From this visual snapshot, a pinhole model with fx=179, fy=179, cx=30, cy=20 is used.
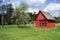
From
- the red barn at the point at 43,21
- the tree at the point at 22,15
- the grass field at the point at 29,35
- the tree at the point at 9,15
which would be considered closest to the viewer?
the grass field at the point at 29,35

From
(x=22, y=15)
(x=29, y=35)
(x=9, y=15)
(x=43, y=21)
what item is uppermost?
(x=22, y=15)

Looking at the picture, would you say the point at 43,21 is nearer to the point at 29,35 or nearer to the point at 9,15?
the point at 29,35

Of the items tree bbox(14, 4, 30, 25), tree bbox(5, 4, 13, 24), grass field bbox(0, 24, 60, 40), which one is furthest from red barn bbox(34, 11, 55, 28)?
tree bbox(5, 4, 13, 24)

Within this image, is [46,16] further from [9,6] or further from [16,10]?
[9,6]

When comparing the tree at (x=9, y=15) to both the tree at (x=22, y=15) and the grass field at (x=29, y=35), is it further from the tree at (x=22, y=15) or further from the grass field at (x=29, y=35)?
the grass field at (x=29, y=35)

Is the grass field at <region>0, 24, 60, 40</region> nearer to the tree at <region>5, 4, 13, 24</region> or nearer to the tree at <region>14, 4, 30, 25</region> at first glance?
the tree at <region>14, 4, 30, 25</region>

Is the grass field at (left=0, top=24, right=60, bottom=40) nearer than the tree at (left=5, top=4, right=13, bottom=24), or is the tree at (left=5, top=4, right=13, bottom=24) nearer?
the grass field at (left=0, top=24, right=60, bottom=40)

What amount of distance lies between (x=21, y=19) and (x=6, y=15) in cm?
4292

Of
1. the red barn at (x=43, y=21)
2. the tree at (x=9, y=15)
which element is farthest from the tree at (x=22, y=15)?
the tree at (x=9, y=15)

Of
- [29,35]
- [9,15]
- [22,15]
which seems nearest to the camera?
[29,35]

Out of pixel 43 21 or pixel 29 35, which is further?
pixel 43 21

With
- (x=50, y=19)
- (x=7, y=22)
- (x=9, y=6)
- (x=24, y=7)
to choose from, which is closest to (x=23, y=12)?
(x=24, y=7)

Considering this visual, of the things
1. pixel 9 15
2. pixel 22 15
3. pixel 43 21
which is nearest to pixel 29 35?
pixel 43 21

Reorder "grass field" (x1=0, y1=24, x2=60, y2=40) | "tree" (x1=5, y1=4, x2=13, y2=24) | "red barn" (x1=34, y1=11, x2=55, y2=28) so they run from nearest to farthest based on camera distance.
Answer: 1. "grass field" (x1=0, y1=24, x2=60, y2=40)
2. "red barn" (x1=34, y1=11, x2=55, y2=28)
3. "tree" (x1=5, y1=4, x2=13, y2=24)
